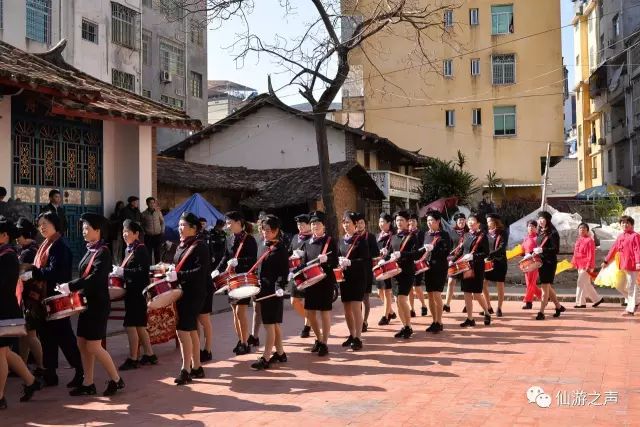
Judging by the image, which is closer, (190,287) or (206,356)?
(190,287)

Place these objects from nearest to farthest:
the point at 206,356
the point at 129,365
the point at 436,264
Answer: the point at 129,365
the point at 206,356
the point at 436,264

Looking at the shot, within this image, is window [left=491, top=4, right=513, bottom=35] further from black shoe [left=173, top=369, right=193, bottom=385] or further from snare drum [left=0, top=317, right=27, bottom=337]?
snare drum [left=0, top=317, right=27, bottom=337]

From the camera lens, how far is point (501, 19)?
42.0 metres

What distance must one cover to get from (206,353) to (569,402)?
4557 mm

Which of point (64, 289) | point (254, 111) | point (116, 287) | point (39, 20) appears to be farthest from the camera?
point (254, 111)

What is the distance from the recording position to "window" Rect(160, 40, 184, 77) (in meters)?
38.1

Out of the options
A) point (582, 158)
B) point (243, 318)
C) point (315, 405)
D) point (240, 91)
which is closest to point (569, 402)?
point (315, 405)

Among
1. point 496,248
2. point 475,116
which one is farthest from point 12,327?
point 475,116

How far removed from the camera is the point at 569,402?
6.90 m

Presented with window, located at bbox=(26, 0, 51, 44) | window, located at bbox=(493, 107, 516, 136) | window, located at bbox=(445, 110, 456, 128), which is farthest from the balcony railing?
window, located at bbox=(26, 0, 51, 44)

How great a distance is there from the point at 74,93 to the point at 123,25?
71.9 feet

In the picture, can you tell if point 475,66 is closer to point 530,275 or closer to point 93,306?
point 530,275

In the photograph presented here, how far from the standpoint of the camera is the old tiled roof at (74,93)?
1174cm

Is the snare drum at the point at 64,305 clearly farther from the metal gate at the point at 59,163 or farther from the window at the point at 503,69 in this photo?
the window at the point at 503,69
